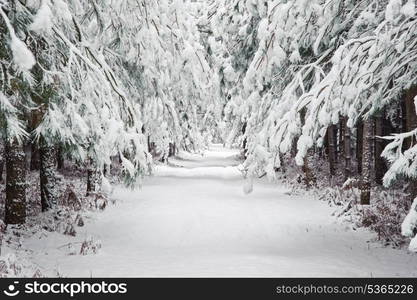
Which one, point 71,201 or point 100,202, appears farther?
point 100,202

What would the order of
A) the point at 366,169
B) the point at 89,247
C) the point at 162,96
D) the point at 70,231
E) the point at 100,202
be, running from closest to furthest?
the point at 89,247 → the point at 70,231 → the point at 366,169 → the point at 162,96 → the point at 100,202

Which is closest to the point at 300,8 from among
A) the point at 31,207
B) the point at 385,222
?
the point at 385,222

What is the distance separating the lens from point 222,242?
32.7 feet

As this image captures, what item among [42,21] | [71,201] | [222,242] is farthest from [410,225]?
[71,201]

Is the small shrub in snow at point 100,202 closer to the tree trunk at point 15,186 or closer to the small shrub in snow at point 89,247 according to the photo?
the tree trunk at point 15,186

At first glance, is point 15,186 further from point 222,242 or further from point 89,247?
point 222,242

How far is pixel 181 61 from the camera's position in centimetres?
1093

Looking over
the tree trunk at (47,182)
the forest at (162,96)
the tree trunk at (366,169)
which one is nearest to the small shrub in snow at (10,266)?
the forest at (162,96)

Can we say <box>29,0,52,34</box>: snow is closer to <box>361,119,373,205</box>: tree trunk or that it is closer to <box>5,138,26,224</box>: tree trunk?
<box>5,138,26,224</box>: tree trunk

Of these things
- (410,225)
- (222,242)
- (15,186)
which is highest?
(410,225)

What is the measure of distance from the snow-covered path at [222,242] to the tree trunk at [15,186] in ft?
3.21

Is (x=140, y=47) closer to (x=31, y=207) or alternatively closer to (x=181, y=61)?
(x=181, y=61)

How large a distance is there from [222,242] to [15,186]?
4.64 metres

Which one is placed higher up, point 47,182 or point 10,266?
point 47,182
